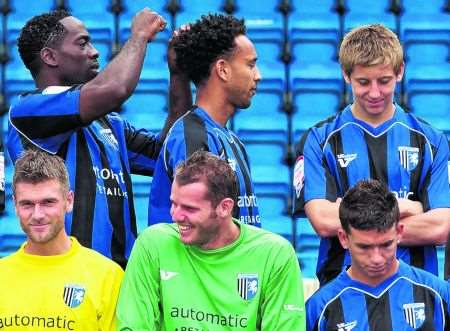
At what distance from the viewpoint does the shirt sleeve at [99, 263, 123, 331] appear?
4.79m

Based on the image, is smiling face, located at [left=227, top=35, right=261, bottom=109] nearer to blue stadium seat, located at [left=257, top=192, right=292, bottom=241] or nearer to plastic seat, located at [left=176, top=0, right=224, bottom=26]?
blue stadium seat, located at [left=257, top=192, right=292, bottom=241]

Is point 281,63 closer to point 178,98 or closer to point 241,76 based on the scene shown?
point 178,98

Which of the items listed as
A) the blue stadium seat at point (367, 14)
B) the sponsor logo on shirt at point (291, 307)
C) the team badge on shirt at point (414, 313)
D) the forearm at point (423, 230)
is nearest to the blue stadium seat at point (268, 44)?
the blue stadium seat at point (367, 14)

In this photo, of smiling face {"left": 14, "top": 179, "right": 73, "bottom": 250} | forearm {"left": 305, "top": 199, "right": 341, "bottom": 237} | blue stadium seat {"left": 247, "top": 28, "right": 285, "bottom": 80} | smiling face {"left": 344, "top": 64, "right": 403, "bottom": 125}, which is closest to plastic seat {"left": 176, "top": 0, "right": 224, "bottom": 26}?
blue stadium seat {"left": 247, "top": 28, "right": 285, "bottom": 80}

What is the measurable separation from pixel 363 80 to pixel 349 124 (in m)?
0.23

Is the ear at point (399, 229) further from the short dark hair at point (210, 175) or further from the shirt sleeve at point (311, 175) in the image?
the short dark hair at point (210, 175)

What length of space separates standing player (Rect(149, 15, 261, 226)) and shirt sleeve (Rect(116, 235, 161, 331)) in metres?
0.46

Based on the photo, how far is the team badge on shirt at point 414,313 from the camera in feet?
16.1

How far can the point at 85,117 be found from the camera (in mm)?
5125

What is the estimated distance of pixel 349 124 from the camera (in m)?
5.26

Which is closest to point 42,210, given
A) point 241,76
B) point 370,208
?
point 241,76

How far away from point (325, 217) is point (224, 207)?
52 centimetres

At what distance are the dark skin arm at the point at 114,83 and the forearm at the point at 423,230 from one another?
1234mm

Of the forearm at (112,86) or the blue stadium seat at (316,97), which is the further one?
the blue stadium seat at (316,97)
